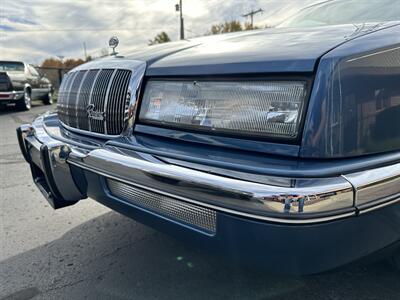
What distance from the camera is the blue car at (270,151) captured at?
51.5 inches

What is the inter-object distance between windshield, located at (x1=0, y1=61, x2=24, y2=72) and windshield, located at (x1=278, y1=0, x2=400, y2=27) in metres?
10.6

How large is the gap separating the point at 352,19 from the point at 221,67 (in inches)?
51.5

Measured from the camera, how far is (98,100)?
2.28 meters

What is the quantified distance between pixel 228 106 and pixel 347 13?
1.54 metres

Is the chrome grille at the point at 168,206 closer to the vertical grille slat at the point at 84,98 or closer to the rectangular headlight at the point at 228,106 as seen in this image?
the rectangular headlight at the point at 228,106

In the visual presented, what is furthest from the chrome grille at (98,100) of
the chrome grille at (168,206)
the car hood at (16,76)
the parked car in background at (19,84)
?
the car hood at (16,76)

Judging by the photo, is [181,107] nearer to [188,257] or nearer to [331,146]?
[331,146]

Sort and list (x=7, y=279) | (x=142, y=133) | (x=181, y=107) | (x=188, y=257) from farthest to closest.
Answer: (x=188, y=257), (x=7, y=279), (x=142, y=133), (x=181, y=107)

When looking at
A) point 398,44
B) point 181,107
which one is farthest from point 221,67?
point 398,44

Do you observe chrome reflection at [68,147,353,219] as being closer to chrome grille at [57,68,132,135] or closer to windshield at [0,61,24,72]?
chrome grille at [57,68,132,135]

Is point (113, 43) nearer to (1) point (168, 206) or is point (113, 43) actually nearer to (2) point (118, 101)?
(2) point (118, 101)

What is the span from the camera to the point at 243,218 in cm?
135

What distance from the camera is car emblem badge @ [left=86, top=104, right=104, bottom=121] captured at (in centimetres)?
224

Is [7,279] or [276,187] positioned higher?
[276,187]
